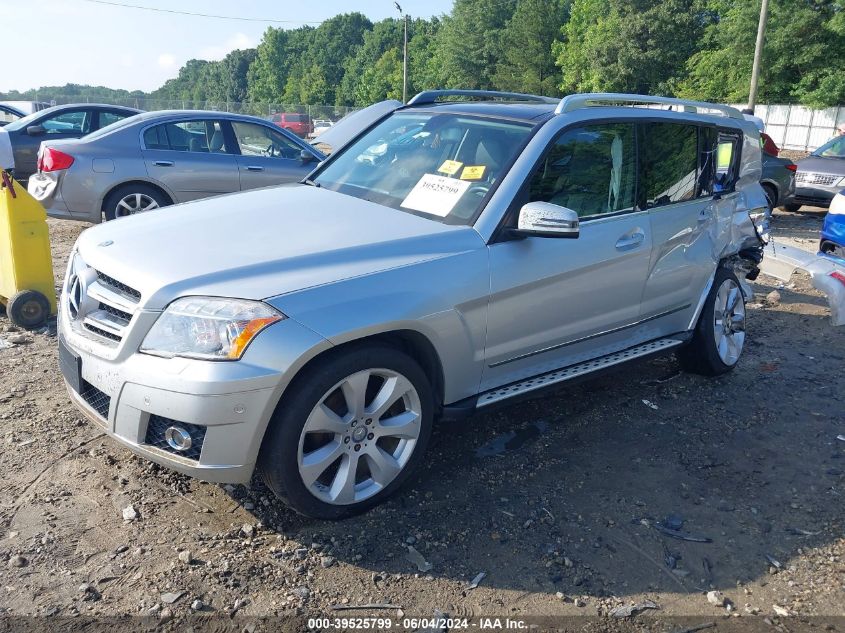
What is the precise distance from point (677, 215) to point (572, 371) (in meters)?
1.35

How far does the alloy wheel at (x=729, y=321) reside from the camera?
16.5 ft

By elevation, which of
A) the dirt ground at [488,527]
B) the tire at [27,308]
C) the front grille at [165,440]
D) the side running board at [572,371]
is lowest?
the dirt ground at [488,527]

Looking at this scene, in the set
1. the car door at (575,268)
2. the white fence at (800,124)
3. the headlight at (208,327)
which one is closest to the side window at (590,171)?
the car door at (575,268)

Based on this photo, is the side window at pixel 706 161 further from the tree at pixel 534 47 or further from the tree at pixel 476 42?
the tree at pixel 476 42

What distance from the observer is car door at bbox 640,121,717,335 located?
14.3 ft

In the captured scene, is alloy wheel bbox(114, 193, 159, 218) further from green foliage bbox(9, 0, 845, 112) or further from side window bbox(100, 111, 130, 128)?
green foliage bbox(9, 0, 845, 112)

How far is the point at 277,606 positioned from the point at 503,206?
6.82 ft

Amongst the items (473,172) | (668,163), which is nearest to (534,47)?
(668,163)

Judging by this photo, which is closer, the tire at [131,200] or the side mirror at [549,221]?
the side mirror at [549,221]

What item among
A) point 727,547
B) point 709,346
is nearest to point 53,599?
point 727,547

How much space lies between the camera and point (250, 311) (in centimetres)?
277

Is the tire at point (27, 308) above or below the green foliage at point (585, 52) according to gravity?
below

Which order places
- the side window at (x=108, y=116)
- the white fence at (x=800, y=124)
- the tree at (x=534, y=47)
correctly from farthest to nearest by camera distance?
1. the tree at (x=534, y=47)
2. the white fence at (x=800, y=124)
3. the side window at (x=108, y=116)

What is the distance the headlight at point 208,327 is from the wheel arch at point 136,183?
6.05 metres
